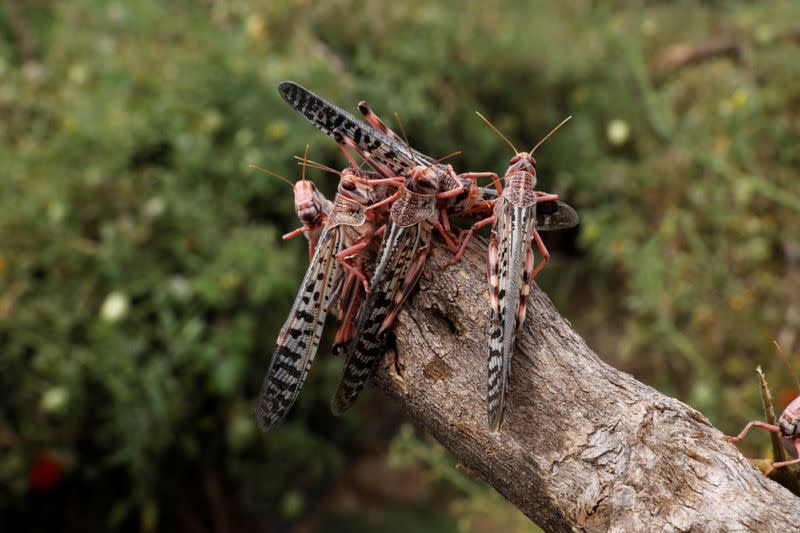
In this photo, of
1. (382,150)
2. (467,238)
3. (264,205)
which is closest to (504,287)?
(467,238)

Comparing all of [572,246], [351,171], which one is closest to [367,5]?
[572,246]

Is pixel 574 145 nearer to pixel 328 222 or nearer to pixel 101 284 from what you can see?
pixel 101 284

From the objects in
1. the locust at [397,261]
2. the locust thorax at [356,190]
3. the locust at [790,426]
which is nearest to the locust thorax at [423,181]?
the locust at [397,261]

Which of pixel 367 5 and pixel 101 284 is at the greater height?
pixel 367 5

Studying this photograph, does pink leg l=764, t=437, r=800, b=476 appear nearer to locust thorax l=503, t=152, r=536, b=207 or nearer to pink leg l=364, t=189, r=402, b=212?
locust thorax l=503, t=152, r=536, b=207

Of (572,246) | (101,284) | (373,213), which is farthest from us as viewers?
(572,246)

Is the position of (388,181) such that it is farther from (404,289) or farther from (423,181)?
(404,289)

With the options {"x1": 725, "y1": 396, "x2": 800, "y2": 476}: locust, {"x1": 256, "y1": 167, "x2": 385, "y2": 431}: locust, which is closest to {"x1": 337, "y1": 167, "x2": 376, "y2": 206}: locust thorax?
{"x1": 256, "y1": 167, "x2": 385, "y2": 431}: locust
